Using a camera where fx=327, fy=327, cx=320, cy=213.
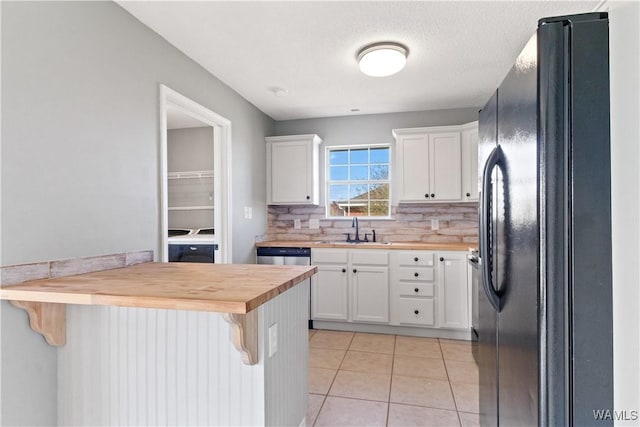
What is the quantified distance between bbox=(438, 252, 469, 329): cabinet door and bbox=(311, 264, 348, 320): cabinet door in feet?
3.27

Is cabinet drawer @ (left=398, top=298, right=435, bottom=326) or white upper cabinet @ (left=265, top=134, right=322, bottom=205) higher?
white upper cabinet @ (left=265, top=134, right=322, bottom=205)

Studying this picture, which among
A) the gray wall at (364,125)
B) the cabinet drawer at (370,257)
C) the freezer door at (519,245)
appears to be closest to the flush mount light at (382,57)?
the freezer door at (519,245)

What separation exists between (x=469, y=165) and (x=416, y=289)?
145 centimetres

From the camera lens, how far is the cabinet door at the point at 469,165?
349 cm

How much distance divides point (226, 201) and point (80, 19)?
5.52 ft

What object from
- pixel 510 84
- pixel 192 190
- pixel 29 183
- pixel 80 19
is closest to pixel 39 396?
Answer: pixel 29 183

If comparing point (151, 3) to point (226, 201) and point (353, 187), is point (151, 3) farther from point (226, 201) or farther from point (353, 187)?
point (353, 187)

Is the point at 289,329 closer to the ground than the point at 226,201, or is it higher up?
closer to the ground

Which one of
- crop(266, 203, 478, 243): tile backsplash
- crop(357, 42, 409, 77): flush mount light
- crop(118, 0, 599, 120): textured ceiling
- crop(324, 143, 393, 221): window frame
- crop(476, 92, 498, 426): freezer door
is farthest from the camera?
crop(324, 143, 393, 221): window frame

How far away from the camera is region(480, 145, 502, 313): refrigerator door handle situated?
1.18 meters

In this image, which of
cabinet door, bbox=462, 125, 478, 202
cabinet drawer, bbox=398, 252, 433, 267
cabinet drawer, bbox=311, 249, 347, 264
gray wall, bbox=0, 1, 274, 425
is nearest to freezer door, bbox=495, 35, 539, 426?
gray wall, bbox=0, 1, 274, 425

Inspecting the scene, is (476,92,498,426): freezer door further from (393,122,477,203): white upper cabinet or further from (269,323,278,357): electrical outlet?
(393,122,477,203): white upper cabinet

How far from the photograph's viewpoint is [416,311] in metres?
3.38

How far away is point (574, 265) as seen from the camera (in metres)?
0.81
